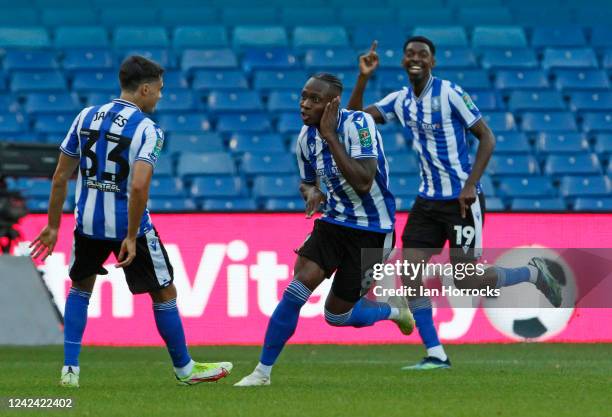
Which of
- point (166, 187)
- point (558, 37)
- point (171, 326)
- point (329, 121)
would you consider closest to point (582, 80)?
point (558, 37)

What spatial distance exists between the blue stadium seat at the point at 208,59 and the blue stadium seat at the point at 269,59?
0.73ft

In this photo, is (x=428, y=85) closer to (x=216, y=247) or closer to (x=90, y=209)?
(x=90, y=209)

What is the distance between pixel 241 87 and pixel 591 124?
454 cm

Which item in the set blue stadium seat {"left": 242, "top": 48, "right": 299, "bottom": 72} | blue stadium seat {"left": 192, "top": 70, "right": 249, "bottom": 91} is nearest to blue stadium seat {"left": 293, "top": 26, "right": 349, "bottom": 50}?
blue stadium seat {"left": 242, "top": 48, "right": 299, "bottom": 72}

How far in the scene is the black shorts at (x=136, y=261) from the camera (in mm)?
7070

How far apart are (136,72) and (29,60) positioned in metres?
10.5

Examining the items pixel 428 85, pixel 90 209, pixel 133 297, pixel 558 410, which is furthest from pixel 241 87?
pixel 558 410

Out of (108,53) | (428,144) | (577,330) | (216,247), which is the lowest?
(577,330)

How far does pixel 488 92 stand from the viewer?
16.8 meters

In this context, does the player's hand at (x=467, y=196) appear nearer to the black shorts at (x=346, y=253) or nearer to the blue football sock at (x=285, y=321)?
the black shorts at (x=346, y=253)

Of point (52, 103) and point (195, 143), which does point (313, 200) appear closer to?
point (195, 143)

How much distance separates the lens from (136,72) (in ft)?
23.0

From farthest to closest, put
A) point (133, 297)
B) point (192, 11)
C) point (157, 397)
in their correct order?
point (192, 11), point (133, 297), point (157, 397)

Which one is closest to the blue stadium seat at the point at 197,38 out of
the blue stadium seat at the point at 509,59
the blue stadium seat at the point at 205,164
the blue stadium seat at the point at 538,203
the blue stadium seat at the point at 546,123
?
the blue stadium seat at the point at 205,164
